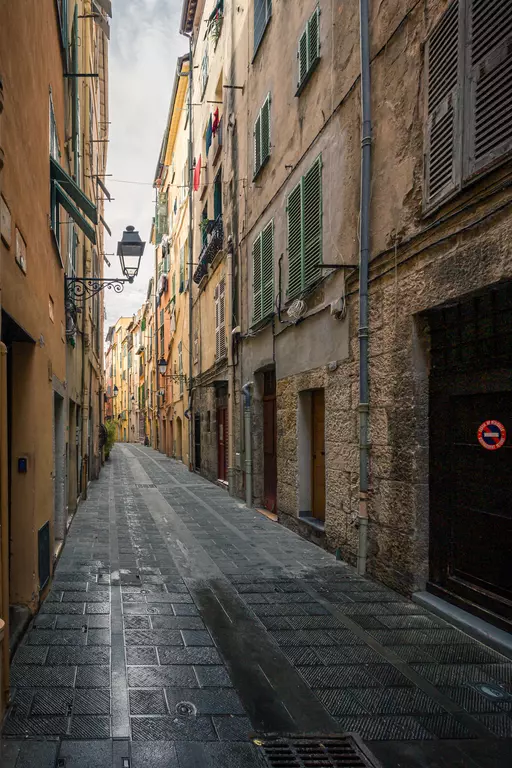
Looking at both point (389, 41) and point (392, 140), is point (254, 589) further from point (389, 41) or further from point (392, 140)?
point (389, 41)

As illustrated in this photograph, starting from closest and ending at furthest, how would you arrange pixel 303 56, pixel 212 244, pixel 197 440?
pixel 303 56 < pixel 212 244 < pixel 197 440

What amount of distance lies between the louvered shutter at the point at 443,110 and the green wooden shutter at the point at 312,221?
3113mm

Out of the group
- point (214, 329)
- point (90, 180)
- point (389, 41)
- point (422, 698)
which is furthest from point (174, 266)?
point (422, 698)

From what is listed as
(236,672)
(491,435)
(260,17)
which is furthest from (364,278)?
(260,17)

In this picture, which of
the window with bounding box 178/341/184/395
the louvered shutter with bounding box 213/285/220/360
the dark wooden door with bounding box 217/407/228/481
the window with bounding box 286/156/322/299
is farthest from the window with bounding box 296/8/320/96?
the window with bounding box 178/341/184/395

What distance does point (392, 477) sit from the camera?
670 cm

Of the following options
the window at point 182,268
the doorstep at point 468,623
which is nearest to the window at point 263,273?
the doorstep at point 468,623

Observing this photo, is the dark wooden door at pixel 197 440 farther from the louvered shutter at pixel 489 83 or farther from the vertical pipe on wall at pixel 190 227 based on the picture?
the louvered shutter at pixel 489 83

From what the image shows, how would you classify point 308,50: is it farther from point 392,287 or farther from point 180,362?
point 180,362

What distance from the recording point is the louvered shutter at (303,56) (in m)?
9.68

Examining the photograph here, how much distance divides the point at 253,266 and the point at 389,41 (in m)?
6.92

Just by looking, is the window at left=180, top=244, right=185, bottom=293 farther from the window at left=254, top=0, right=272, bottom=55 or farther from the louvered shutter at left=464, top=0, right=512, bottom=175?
the louvered shutter at left=464, top=0, right=512, bottom=175

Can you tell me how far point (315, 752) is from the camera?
11.5 ft

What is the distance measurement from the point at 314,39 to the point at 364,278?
440cm
